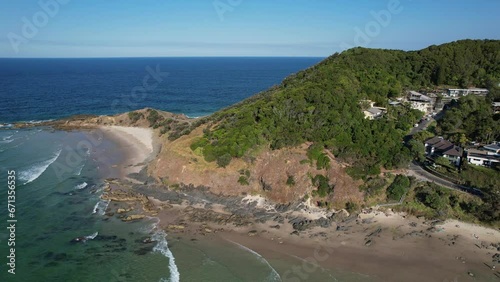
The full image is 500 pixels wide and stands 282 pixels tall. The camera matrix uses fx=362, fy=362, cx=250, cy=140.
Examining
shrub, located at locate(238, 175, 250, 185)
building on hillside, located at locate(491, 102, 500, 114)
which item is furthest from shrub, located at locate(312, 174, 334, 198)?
building on hillside, located at locate(491, 102, 500, 114)

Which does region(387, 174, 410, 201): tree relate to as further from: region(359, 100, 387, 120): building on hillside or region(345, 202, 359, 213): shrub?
region(359, 100, 387, 120): building on hillside

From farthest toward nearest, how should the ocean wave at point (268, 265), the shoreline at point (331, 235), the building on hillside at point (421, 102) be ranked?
1. the building on hillside at point (421, 102)
2. the shoreline at point (331, 235)
3. the ocean wave at point (268, 265)

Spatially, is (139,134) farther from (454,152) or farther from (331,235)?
(454,152)

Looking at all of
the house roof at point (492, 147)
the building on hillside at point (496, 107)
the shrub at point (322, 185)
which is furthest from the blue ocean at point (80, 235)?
the building on hillside at point (496, 107)

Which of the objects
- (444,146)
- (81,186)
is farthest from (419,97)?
(81,186)

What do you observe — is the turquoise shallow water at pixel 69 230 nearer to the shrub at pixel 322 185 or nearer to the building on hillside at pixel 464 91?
the shrub at pixel 322 185

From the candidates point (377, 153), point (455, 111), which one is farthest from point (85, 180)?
point (455, 111)

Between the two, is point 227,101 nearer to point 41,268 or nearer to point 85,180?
point 85,180
